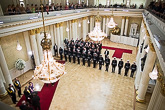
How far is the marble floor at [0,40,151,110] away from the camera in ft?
24.5

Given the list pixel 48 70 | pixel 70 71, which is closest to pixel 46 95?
pixel 70 71

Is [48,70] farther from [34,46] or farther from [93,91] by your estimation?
[34,46]

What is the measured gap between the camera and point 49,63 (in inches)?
136

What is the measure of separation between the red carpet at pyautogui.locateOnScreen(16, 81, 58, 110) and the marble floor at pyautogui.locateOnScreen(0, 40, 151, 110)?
0.28m

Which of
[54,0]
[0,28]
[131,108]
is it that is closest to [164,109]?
[131,108]

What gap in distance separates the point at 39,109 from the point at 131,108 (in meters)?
5.37

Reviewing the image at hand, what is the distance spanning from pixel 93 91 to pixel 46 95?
3302 mm

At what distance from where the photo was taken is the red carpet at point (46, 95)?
7.63 m

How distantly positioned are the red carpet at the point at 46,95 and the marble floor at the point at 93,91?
282 mm

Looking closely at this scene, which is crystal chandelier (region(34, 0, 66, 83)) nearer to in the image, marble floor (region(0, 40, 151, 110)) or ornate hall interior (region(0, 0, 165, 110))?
ornate hall interior (region(0, 0, 165, 110))

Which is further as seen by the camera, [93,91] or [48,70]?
[93,91]

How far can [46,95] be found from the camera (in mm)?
8422

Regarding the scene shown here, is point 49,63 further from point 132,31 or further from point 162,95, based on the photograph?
point 132,31

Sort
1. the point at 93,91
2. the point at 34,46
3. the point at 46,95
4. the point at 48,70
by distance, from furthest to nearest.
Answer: the point at 34,46 < the point at 93,91 < the point at 46,95 < the point at 48,70
